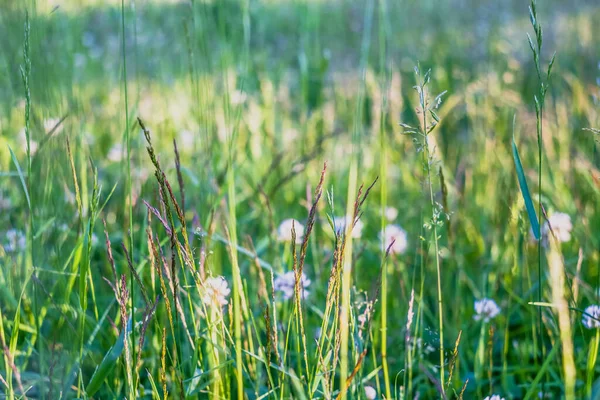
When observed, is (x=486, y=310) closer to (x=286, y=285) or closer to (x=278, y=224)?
(x=286, y=285)

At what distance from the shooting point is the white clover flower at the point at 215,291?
82 centimetres

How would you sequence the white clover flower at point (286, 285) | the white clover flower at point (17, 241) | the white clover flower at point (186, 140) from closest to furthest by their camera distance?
the white clover flower at point (286, 285) < the white clover flower at point (17, 241) < the white clover flower at point (186, 140)

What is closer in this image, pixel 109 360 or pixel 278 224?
pixel 109 360

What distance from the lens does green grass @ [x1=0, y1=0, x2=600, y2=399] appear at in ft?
2.71

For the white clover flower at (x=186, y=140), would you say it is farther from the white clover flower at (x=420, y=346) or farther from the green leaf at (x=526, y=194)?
the green leaf at (x=526, y=194)

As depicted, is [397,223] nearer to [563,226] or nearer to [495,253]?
[495,253]

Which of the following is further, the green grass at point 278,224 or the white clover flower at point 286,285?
the white clover flower at point 286,285

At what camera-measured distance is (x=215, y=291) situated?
2.87 feet

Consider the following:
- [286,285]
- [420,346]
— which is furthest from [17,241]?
[420,346]

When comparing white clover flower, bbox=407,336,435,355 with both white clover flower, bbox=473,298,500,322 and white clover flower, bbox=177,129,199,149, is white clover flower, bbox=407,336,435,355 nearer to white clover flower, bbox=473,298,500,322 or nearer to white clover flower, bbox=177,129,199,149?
white clover flower, bbox=473,298,500,322

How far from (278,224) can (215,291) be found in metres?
0.85

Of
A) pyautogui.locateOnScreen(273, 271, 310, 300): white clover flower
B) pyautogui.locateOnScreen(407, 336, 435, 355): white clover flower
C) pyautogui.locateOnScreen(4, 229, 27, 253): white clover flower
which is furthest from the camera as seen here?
pyautogui.locateOnScreen(4, 229, 27, 253): white clover flower

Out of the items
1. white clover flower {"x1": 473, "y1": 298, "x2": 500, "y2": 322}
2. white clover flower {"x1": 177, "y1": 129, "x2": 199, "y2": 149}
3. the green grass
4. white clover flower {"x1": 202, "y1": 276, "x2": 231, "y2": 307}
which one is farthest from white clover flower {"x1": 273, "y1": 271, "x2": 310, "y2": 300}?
white clover flower {"x1": 177, "y1": 129, "x2": 199, "y2": 149}

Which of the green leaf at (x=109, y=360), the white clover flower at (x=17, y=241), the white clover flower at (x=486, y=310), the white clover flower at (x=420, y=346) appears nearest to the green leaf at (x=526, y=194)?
the white clover flower at (x=420, y=346)
